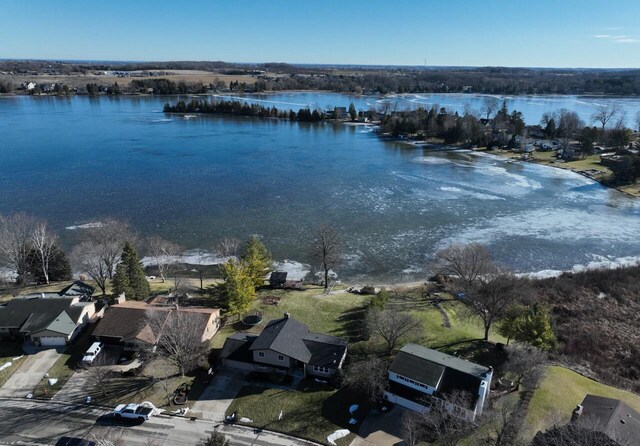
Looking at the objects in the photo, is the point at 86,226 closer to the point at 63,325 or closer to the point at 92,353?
the point at 63,325

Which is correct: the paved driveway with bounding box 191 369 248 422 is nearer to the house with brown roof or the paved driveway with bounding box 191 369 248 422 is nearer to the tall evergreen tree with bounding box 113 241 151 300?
the house with brown roof

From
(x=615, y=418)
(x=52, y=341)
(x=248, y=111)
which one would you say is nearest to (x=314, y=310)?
Result: (x=52, y=341)

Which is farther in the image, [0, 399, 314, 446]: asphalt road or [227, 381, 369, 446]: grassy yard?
[227, 381, 369, 446]: grassy yard

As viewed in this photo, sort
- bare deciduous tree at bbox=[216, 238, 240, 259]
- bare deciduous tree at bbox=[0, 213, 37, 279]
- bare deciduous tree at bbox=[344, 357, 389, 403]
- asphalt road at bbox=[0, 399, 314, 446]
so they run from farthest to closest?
bare deciduous tree at bbox=[216, 238, 240, 259] → bare deciduous tree at bbox=[0, 213, 37, 279] → bare deciduous tree at bbox=[344, 357, 389, 403] → asphalt road at bbox=[0, 399, 314, 446]

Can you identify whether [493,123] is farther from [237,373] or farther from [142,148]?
[237,373]

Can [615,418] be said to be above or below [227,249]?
below

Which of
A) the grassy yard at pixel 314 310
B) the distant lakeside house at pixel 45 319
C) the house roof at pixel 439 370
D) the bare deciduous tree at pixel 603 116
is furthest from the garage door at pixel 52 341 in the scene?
the bare deciduous tree at pixel 603 116

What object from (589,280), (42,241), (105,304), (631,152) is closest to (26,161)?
(42,241)

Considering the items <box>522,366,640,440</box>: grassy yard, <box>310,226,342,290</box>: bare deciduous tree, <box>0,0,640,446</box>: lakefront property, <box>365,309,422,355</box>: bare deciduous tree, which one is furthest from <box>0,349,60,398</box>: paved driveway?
<box>522,366,640,440</box>: grassy yard
